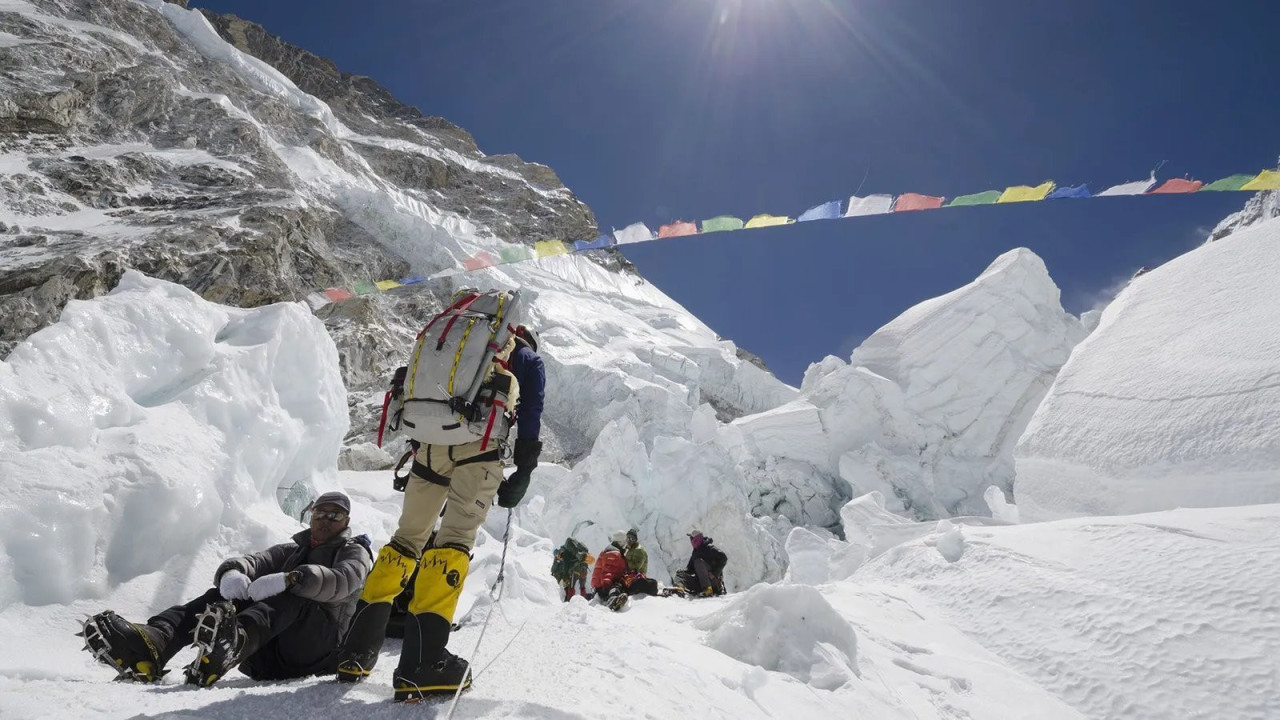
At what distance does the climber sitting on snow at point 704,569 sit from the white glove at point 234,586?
6159 mm

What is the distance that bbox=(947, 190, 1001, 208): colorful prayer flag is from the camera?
696cm

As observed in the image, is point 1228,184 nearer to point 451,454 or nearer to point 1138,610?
point 1138,610

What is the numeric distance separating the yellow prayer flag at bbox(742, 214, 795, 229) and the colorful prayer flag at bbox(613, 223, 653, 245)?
60.3 inches

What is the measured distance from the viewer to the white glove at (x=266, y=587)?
2.08 meters

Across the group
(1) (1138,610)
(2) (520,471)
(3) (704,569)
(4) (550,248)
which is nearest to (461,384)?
(2) (520,471)

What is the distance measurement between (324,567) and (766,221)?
6880 millimetres

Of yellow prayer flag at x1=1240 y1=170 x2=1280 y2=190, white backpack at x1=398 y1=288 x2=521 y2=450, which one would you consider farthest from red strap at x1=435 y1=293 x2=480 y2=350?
yellow prayer flag at x1=1240 y1=170 x2=1280 y2=190

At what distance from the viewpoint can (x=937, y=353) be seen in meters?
20.5

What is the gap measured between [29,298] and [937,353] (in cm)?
2886

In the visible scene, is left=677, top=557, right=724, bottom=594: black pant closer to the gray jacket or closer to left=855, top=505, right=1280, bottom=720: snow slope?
left=855, top=505, right=1280, bottom=720: snow slope

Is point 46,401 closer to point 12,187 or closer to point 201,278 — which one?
point 201,278

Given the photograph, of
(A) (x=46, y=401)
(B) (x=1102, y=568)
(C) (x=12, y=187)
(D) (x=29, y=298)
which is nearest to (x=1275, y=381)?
(B) (x=1102, y=568)

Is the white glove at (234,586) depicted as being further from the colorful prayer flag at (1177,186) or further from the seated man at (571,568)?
the colorful prayer flag at (1177,186)

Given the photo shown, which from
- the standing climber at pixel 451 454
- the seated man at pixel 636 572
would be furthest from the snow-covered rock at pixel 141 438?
the seated man at pixel 636 572
